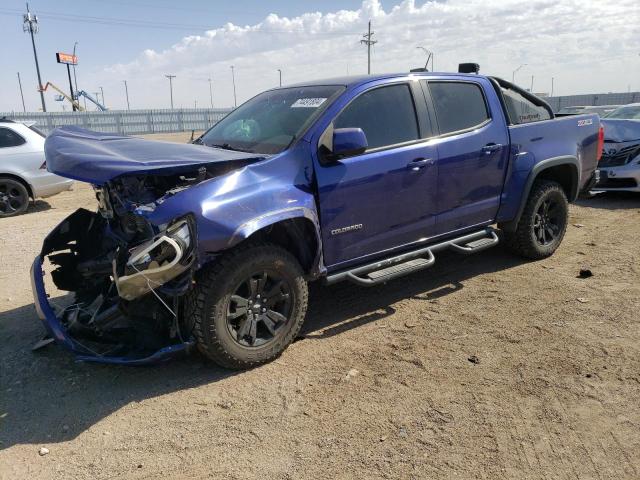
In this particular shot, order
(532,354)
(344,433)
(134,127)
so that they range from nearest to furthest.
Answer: (344,433), (532,354), (134,127)

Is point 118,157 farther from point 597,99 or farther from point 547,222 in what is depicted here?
point 597,99

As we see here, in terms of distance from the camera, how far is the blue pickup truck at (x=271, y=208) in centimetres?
322

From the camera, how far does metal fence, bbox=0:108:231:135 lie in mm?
31391

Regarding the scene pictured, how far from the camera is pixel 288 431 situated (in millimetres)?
2943

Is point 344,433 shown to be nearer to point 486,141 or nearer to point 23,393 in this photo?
point 23,393

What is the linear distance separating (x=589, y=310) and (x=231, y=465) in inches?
129

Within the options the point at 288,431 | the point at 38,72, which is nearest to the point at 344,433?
the point at 288,431

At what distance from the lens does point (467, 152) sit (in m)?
4.62

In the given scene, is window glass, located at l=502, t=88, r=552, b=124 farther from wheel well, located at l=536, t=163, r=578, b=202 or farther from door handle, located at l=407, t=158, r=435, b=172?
door handle, located at l=407, t=158, r=435, b=172

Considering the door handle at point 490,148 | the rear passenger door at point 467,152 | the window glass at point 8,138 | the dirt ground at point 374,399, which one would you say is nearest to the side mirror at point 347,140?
the rear passenger door at point 467,152

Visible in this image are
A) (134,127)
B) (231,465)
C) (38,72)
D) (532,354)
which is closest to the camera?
(231,465)

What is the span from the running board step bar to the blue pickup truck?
0.02 m

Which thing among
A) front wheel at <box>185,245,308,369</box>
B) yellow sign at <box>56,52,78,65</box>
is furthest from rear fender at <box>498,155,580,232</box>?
yellow sign at <box>56,52,78,65</box>

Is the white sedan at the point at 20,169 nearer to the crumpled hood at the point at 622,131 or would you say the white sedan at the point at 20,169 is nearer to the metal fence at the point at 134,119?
the crumpled hood at the point at 622,131
